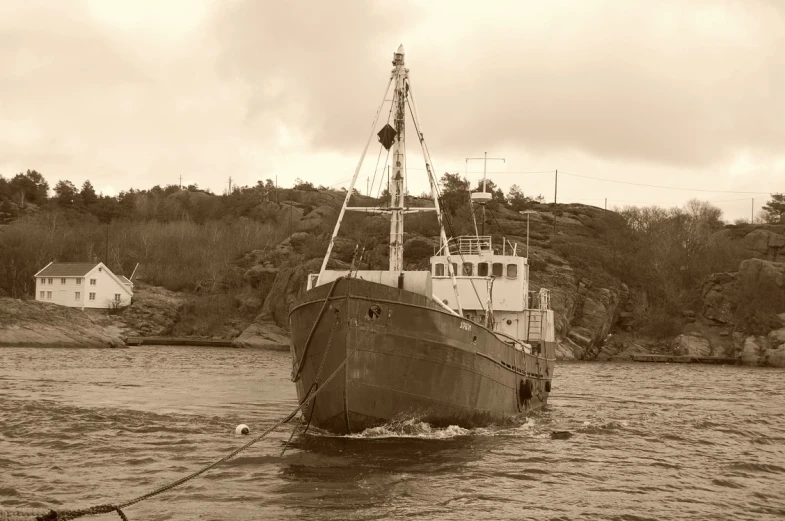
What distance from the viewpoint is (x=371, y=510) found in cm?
1476

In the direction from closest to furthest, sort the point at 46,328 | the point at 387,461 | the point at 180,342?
1. the point at 387,461
2. the point at 46,328
3. the point at 180,342

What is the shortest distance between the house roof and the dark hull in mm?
70992

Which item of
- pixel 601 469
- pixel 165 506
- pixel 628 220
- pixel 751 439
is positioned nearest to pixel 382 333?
pixel 601 469

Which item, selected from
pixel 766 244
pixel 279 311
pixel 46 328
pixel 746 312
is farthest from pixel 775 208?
pixel 46 328

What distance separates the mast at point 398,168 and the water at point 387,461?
5.47 m

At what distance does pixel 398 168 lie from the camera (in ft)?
81.5

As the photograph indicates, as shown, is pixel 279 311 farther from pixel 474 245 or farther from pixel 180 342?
pixel 474 245

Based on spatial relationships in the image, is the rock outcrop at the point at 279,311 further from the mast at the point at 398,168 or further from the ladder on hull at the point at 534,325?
the mast at the point at 398,168

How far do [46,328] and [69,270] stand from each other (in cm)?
2290

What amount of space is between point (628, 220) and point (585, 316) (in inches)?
1355

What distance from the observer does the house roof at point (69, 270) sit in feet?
289

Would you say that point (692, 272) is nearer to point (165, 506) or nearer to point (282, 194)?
point (282, 194)

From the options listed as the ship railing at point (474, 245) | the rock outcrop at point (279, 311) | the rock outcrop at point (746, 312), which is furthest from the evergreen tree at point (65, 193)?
the ship railing at point (474, 245)

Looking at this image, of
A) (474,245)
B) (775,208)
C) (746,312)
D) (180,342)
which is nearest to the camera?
(474,245)
